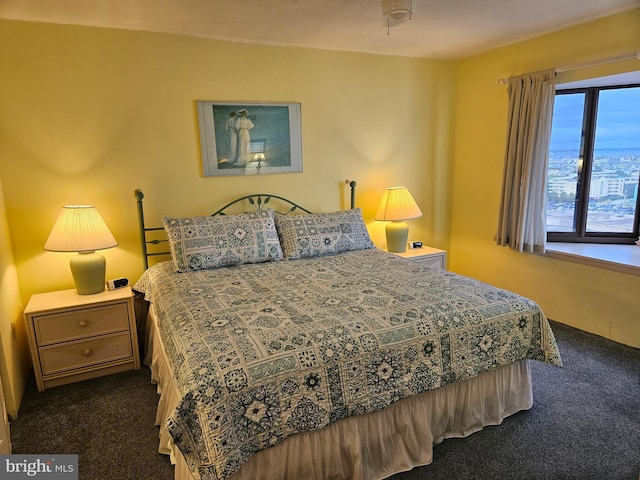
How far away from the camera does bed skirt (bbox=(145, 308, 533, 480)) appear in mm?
1630

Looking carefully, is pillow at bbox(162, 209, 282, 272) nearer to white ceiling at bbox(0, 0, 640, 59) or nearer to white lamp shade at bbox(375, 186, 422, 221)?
white lamp shade at bbox(375, 186, 422, 221)

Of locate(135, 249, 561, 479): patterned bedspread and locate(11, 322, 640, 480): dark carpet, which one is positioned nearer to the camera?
locate(135, 249, 561, 479): patterned bedspread

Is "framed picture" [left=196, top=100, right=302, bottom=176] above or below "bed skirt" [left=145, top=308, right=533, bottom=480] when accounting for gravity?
above

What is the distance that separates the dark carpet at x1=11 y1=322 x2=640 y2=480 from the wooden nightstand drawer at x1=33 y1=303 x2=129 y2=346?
0.32 meters

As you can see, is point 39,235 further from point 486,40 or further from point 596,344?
point 596,344

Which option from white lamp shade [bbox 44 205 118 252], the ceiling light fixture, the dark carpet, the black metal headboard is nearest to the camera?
the dark carpet

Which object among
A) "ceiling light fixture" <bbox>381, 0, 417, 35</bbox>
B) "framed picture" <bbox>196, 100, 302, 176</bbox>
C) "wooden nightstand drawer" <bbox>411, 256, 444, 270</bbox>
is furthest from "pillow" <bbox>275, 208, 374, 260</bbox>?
"ceiling light fixture" <bbox>381, 0, 417, 35</bbox>

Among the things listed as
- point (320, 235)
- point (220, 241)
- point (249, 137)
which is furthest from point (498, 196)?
point (220, 241)

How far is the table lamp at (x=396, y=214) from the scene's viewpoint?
143 inches

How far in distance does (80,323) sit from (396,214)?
2545 millimetres

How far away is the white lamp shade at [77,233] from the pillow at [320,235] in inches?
48.2

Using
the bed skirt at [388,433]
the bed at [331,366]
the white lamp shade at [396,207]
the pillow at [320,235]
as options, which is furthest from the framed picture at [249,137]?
the bed skirt at [388,433]

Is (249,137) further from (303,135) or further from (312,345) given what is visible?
(312,345)

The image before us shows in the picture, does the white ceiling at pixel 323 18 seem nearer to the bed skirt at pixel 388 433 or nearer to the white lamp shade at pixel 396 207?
the white lamp shade at pixel 396 207
